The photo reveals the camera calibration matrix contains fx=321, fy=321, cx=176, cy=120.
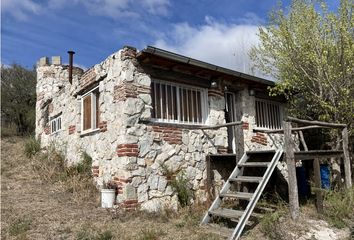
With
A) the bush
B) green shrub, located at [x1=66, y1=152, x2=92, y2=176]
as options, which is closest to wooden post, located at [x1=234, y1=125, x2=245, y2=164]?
the bush

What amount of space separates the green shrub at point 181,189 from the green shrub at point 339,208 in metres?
3.05

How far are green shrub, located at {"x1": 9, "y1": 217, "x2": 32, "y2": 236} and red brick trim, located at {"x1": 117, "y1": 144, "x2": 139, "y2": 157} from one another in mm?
2172

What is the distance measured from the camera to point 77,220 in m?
6.27

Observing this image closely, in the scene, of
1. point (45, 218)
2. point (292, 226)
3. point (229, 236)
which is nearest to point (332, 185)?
point (292, 226)

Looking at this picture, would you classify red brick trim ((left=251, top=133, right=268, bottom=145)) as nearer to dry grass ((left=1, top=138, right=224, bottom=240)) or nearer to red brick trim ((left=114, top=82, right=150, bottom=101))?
dry grass ((left=1, top=138, right=224, bottom=240))

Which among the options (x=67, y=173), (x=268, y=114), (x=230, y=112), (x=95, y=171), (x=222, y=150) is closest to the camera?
(x=95, y=171)

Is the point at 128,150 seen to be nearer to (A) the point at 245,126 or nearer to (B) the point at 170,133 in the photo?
(B) the point at 170,133

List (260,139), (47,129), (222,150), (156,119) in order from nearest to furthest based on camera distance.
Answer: (156,119), (222,150), (260,139), (47,129)

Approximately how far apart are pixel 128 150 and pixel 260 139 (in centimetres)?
472

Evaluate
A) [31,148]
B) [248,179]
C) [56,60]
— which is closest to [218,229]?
[248,179]

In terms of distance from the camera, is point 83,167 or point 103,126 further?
point 83,167

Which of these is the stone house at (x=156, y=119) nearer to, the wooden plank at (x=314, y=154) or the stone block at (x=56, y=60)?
the wooden plank at (x=314, y=154)

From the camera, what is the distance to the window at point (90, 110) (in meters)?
8.84

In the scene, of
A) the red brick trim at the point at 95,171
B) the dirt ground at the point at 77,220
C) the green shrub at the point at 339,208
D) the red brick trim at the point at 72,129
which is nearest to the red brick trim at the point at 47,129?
the red brick trim at the point at 72,129
